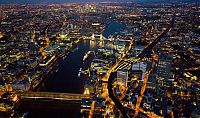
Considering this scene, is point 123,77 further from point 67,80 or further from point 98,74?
point 67,80

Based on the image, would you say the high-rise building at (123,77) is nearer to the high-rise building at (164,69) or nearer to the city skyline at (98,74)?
the city skyline at (98,74)

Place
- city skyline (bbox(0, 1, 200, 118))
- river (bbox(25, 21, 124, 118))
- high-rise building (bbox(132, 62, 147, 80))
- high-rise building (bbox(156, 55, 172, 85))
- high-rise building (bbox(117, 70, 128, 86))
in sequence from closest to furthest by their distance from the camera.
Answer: river (bbox(25, 21, 124, 118)) < city skyline (bbox(0, 1, 200, 118)) < high-rise building (bbox(117, 70, 128, 86)) < high-rise building (bbox(156, 55, 172, 85)) < high-rise building (bbox(132, 62, 147, 80))

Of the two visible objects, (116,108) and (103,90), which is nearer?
(116,108)

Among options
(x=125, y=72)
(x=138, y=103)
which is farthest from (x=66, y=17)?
(x=138, y=103)

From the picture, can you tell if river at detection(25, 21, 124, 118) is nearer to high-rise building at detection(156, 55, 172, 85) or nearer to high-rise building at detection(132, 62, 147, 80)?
high-rise building at detection(132, 62, 147, 80)

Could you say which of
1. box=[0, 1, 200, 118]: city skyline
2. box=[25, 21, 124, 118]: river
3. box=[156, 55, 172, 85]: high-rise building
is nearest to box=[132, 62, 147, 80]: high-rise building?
box=[0, 1, 200, 118]: city skyline

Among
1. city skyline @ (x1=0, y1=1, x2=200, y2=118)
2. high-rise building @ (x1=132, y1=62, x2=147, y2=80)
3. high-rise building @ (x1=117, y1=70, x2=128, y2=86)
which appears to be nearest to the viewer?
city skyline @ (x1=0, y1=1, x2=200, y2=118)

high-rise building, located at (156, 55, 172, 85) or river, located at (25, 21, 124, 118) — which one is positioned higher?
high-rise building, located at (156, 55, 172, 85)

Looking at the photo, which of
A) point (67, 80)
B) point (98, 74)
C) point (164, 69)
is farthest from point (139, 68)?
point (67, 80)

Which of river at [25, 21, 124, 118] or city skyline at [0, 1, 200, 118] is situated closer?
river at [25, 21, 124, 118]

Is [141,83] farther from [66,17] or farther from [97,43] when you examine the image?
[66,17]

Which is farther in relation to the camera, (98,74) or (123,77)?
(98,74)
